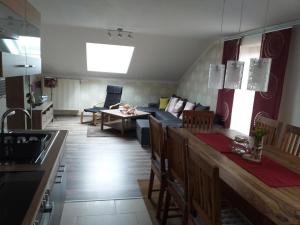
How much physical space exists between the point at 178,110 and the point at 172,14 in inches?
114

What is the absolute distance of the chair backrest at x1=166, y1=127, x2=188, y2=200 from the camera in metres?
1.66

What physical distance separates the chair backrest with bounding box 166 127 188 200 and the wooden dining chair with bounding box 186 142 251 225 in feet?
0.29

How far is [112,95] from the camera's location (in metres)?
6.25

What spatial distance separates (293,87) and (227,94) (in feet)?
4.55

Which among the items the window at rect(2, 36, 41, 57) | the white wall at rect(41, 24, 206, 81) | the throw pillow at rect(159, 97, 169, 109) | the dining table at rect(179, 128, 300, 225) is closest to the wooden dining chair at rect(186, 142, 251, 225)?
the dining table at rect(179, 128, 300, 225)

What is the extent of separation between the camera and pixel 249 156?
74.9 inches

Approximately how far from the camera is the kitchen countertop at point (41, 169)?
3.25 feet

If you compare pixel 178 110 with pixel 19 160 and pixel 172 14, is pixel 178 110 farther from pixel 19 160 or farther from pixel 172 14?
pixel 19 160

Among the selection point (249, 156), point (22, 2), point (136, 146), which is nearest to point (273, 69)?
point (249, 156)

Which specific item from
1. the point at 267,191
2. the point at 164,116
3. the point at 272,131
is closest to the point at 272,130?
the point at 272,131

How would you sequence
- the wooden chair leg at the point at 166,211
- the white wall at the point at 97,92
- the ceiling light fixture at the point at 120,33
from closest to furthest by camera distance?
the wooden chair leg at the point at 166,211 → the ceiling light fixture at the point at 120,33 → the white wall at the point at 97,92

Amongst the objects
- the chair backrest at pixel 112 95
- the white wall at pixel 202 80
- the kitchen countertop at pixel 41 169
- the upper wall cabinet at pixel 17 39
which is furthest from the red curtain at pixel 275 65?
the chair backrest at pixel 112 95

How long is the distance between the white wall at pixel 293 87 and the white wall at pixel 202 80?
1726 mm

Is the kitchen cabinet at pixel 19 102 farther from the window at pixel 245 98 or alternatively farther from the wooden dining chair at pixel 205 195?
the window at pixel 245 98
